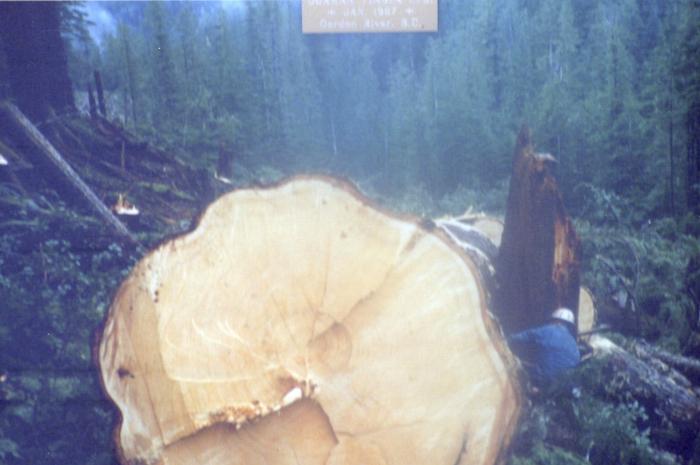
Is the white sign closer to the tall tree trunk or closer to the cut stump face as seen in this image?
the cut stump face

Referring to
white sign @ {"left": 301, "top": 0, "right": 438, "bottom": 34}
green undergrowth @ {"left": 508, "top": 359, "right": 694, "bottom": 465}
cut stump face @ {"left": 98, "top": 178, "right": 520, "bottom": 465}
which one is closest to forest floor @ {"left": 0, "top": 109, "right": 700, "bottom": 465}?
green undergrowth @ {"left": 508, "top": 359, "right": 694, "bottom": 465}

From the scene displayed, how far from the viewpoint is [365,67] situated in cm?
222

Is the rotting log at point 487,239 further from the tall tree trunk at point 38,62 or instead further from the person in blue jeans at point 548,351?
the tall tree trunk at point 38,62

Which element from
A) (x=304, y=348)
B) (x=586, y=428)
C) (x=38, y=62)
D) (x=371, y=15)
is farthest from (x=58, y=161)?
(x=586, y=428)

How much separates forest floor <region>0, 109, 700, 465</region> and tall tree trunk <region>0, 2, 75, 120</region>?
89 mm

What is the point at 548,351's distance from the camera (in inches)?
88.3

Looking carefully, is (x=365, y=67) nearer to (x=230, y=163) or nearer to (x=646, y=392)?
(x=230, y=163)

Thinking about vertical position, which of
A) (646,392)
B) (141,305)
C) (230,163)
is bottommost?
(646,392)

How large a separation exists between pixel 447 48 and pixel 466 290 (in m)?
0.96

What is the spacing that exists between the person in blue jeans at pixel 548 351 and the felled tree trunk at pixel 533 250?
52 mm

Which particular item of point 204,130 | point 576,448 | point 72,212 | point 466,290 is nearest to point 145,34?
point 204,130

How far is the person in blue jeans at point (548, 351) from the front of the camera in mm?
2240

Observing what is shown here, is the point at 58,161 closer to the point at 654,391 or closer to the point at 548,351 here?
the point at 548,351

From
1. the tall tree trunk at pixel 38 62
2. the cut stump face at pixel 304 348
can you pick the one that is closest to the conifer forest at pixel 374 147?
the tall tree trunk at pixel 38 62
